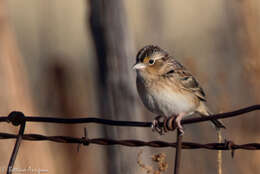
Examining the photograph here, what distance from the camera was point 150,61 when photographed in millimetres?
6898

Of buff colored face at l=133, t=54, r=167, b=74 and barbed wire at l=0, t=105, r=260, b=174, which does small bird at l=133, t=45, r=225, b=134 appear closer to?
buff colored face at l=133, t=54, r=167, b=74

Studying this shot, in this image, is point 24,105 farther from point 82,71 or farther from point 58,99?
point 82,71

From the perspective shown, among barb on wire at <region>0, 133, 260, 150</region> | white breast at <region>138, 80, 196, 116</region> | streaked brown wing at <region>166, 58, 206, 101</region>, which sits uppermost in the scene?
streaked brown wing at <region>166, 58, 206, 101</region>

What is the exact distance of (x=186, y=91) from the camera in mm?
6789

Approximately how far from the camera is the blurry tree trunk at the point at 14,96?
690cm

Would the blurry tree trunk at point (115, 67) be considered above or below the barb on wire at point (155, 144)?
above

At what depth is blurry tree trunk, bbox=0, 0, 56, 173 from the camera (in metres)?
6.90

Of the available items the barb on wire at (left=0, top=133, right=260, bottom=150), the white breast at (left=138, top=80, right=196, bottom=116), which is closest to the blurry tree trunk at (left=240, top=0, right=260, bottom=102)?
the white breast at (left=138, top=80, right=196, bottom=116)

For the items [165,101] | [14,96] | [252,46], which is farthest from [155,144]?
[14,96]

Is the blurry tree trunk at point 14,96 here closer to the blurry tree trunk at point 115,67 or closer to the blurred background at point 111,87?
the blurred background at point 111,87

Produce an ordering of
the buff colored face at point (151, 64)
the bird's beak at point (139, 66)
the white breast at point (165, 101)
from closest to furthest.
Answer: the white breast at point (165, 101) < the bird's beak at point (139, 66) < the buff colored face at point (151, 64)

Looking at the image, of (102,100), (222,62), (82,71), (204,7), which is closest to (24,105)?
(102,100)

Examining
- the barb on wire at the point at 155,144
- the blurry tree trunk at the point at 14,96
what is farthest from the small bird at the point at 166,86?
the barb on wire at the point at 155,144

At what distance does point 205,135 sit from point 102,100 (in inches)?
65.3
